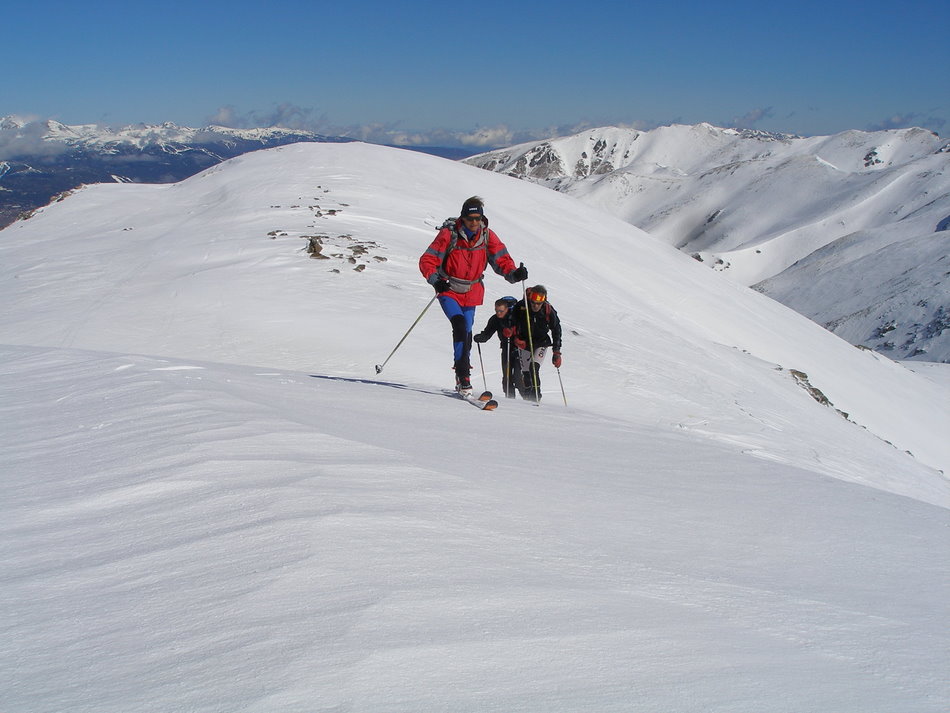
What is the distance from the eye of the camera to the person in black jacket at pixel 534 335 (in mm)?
10508

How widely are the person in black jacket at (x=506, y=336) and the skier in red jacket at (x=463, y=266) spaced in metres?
0.71

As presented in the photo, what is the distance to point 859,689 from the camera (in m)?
2.49

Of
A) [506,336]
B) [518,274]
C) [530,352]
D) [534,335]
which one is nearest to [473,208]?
[518,274]

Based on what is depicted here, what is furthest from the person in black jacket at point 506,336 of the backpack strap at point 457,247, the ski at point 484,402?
the ski at point 484,402

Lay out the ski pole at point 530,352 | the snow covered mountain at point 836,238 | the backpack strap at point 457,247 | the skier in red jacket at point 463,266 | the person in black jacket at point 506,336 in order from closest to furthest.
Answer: the skier in red jacket at point 463,266
the backpack strap at point 457,247
the ski pole at point 530,352
the person in black jacket at point 506,336
the snow covered mountain at point 836,238

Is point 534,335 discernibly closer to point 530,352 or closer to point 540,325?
point 540,325

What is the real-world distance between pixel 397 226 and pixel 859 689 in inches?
897

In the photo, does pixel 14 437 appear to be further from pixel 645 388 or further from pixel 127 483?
pixel 645 388

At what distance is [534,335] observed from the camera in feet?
35.5

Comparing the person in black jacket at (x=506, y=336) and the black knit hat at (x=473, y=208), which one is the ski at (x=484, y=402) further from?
the black knit hat at (x=473, y=208)

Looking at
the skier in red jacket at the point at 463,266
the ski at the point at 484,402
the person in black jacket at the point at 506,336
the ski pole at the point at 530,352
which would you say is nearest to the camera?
the ski at the point at 484,402

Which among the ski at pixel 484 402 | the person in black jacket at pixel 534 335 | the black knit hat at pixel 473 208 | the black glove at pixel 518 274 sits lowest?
the ski at pixel 484 402

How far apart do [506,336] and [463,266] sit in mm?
1836

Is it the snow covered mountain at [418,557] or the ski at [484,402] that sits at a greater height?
the snow covered mountain at [418,557]
